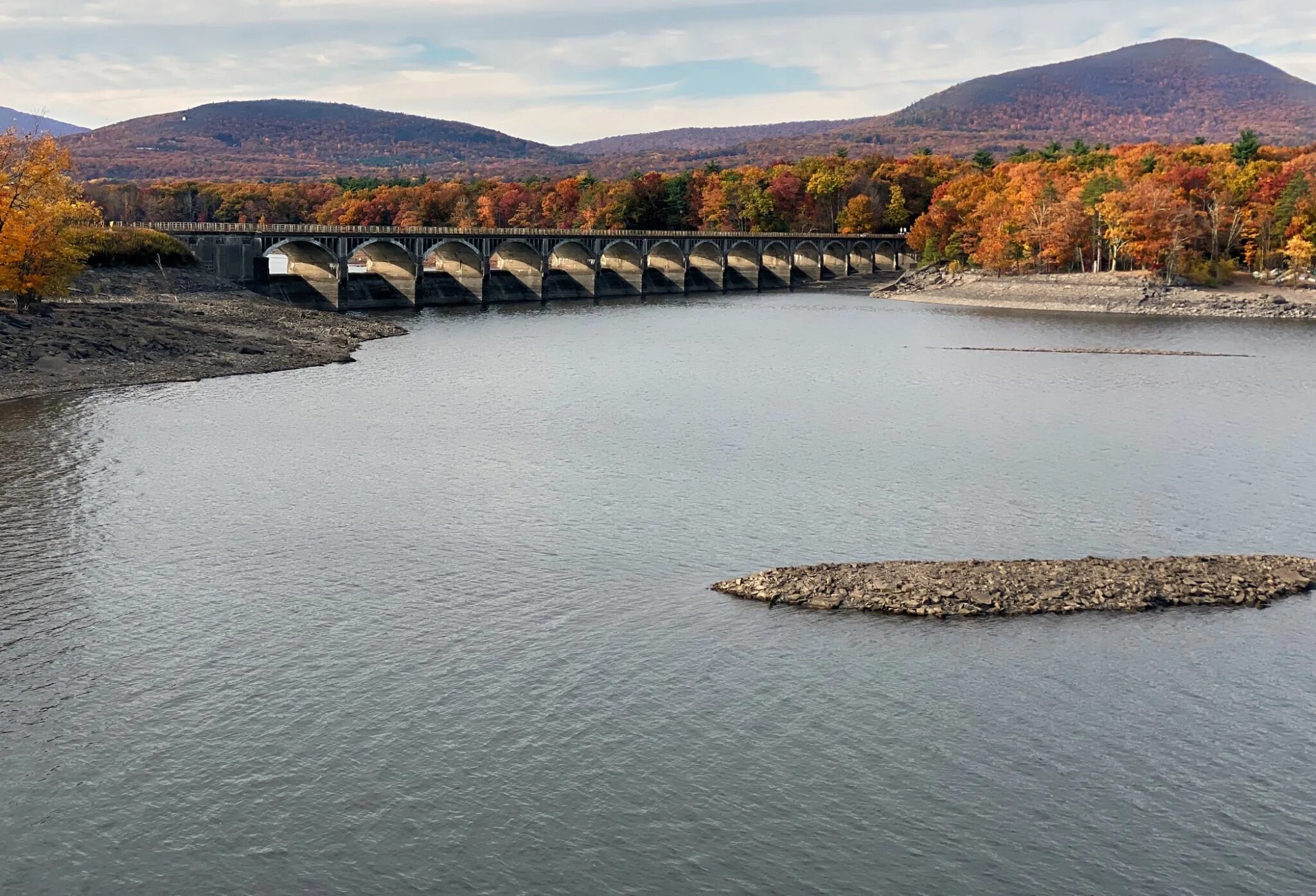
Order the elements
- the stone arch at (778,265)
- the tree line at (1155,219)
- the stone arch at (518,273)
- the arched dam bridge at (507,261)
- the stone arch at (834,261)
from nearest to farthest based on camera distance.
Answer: the arched dam bridge at (507,261), the tree line at (1155,219), the stone arch at (518,273), the stone arch at (778,265), the stone arch at (834,261)

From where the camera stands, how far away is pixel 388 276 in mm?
120562

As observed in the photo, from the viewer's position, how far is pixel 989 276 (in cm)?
15212

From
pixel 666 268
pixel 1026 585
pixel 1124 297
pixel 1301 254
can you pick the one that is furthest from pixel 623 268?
pixel 1026 585

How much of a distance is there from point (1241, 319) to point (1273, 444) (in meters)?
73.1

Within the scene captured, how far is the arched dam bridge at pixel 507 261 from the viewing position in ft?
351

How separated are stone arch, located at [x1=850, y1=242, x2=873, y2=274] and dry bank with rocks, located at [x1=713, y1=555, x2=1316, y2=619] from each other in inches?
6270

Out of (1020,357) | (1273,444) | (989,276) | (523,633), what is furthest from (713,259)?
(523,633)

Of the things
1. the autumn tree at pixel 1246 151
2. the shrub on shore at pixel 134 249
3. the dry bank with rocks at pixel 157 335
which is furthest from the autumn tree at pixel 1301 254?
the shrub on shore at pixel 134 249

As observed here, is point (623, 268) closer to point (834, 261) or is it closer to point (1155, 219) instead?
point (834, 261)

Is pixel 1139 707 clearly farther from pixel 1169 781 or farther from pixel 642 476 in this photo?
pixel 642 476

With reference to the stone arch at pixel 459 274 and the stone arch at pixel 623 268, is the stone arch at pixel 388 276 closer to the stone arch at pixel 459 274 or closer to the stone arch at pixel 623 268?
the stone arch at pixel 459 274

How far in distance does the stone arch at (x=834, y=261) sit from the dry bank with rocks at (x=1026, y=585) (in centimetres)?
15306

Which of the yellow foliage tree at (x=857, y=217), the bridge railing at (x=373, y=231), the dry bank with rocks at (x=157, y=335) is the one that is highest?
the yellow foliage tree at (x=857, y=217)

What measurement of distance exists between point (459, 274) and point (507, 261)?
10357mm
